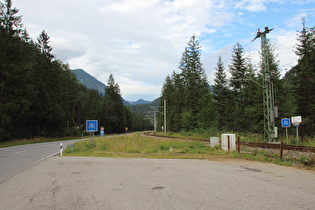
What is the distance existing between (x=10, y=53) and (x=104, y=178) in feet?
99.1

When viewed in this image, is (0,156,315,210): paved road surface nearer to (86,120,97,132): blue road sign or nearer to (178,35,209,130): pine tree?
(86,120,97,132): blue road sign

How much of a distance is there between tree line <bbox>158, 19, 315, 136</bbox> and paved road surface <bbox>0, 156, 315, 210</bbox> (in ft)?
61.8

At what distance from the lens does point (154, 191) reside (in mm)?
6098

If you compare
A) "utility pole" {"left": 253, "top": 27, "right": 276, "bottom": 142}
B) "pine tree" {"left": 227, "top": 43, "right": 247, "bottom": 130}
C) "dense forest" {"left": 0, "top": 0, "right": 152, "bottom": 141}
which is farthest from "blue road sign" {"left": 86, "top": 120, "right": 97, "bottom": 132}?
"pine tree" {"left": 227, "top": 43, "right": 247, "bottom": 130}

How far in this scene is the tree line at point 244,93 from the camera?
34.7 metres

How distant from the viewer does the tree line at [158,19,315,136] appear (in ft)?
114

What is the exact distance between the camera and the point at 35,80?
132 feet

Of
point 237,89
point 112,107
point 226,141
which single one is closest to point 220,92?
point 237,89

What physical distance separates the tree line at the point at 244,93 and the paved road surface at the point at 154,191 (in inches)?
741

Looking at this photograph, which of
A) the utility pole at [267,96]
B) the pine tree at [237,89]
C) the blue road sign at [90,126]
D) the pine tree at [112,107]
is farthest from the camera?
the pine tree at [112,107]

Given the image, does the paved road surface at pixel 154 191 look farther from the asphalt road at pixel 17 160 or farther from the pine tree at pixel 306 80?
the pine tree at pixel 306 80

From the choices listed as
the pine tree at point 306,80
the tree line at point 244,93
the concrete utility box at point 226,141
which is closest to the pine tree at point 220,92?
the tree line at point 244,93

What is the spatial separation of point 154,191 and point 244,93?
Result: 38.7m

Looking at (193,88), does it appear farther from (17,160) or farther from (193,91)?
(17,160)
